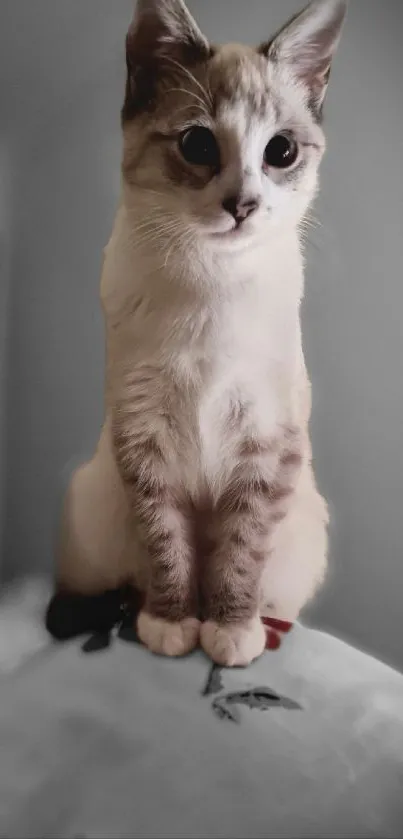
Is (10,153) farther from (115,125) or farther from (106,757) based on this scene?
(106,757)

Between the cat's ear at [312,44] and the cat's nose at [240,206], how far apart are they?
9.2 inches

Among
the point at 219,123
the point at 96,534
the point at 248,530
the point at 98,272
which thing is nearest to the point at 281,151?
the point at 219,123

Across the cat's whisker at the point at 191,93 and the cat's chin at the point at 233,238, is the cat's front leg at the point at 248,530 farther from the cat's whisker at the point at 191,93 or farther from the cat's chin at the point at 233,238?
the cat's whisker at the point at 191,93

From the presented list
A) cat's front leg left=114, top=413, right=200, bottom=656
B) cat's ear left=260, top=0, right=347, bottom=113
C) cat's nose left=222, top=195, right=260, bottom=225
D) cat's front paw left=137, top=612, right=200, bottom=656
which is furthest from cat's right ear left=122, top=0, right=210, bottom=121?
cat's front paw left=137, top=612, right=200, bottom=656

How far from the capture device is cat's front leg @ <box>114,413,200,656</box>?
1.07m

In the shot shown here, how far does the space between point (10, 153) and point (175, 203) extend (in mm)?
355

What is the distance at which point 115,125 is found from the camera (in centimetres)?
112

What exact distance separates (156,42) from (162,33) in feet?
0.05

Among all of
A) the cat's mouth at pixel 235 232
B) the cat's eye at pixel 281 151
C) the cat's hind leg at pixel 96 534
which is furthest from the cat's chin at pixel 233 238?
the cat's hind leg at pixel 96 534

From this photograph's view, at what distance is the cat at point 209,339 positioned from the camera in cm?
96

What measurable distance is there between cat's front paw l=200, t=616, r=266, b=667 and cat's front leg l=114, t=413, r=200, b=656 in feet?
0.08

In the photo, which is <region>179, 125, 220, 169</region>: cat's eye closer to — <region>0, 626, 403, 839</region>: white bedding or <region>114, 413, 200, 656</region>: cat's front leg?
<region>114, 413, 200, 656</region>: cat's front leg

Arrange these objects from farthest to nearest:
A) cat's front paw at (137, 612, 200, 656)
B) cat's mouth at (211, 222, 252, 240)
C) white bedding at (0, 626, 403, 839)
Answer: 1. cat's front paw at (137, 612, 200, 656)
2. cat's mouth at (211, 222, 252, 240)
3. white bedding at (0, 626, 403, 839)

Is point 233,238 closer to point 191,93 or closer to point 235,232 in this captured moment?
point 235,232
